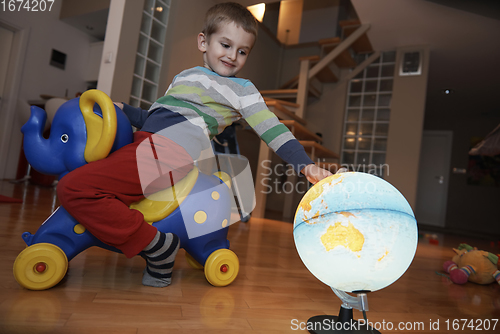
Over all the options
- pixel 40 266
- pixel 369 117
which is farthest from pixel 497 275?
pixel 369 117

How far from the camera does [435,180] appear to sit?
19.6 feet

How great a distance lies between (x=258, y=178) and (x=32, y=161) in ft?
7.88

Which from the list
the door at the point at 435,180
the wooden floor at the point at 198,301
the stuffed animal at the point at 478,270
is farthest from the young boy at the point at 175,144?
the door at the point at 435,180

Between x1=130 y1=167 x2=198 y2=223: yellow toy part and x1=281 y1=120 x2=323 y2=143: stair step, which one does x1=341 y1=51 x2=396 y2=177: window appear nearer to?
x1=281 y1=120 x2=323 y2=143: stair step

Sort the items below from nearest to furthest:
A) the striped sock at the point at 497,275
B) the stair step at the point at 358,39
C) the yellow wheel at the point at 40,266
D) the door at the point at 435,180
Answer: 1. the yellow wheel at the point at 40,266
2. the striped sock at the point at 497,275
3. the stair step at the point at 358,39
4. the door at the point at 435,180

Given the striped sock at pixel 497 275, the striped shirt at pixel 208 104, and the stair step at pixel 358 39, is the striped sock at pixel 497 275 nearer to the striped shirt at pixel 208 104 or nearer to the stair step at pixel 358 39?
the striped shirt at pixel 208 104

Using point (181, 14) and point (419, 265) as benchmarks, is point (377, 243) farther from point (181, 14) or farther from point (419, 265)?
point (181, 14)

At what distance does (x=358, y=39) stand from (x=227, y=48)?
120 inches

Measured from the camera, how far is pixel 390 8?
2928 millimetres

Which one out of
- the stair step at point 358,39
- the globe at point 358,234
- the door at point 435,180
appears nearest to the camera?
the globe at point 358,234

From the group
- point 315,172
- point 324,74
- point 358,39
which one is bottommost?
point 315,172

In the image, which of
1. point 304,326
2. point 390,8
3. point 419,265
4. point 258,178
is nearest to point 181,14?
point 258,178

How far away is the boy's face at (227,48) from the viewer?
86 cm

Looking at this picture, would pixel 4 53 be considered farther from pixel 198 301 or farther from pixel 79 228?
pixel 198 301
